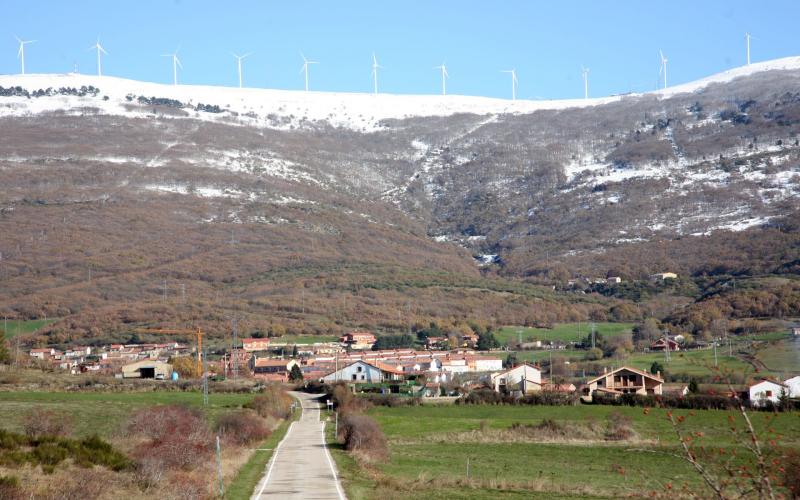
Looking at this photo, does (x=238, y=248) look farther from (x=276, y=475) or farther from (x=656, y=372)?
(x=276, y=475)

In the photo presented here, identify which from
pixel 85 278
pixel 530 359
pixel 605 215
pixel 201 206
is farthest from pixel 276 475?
pixel 605 215

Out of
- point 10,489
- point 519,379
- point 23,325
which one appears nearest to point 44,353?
point 23,325

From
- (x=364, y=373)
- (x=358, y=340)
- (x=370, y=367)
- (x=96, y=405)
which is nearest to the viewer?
(x=96, y=405)

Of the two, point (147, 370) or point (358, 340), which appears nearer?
point (147, 370)

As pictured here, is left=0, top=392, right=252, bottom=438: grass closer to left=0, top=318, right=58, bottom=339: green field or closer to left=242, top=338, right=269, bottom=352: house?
left=242, top=338, right=269, bottom=352: house

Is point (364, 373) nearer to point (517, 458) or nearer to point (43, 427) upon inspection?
point (517, 458)

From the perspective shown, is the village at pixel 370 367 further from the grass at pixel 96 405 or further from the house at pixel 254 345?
the grass at pixel 96 405

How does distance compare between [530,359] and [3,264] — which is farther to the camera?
[3,264]

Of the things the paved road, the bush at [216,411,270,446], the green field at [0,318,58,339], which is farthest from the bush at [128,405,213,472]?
the green field at [0,318,58,339]
